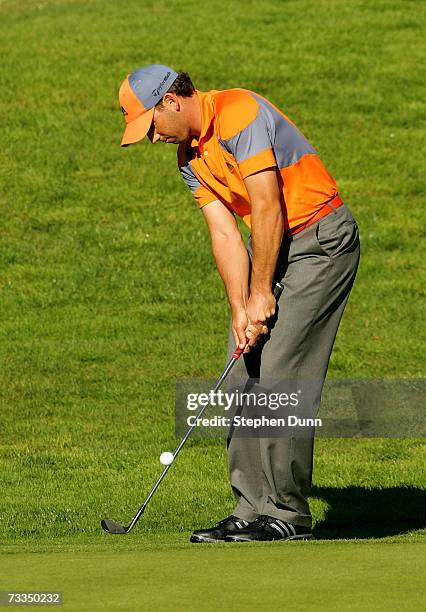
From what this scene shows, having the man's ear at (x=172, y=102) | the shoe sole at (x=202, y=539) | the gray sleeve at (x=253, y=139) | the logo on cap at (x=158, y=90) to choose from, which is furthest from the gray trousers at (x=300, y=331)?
the logo on cap at (x=158, y=90)

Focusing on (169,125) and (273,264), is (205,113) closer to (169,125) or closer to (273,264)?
(169,125)

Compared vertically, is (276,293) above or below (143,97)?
below

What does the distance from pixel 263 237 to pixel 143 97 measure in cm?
85

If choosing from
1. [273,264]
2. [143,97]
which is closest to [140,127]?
[143,97]

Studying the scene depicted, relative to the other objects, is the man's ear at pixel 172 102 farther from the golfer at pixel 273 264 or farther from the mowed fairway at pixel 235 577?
the mowed fairway at pixel 235 577

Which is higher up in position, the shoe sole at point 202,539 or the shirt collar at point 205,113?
the shirt collar at point 205,113

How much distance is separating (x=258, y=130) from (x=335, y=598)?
2.54 m

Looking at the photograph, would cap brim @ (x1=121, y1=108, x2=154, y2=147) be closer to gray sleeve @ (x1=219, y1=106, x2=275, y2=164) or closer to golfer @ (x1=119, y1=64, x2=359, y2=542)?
golfer @ (x1=119, y1=64, x2=359, y2=542)

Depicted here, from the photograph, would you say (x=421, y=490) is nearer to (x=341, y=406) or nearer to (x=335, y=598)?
(x=341, y=406)

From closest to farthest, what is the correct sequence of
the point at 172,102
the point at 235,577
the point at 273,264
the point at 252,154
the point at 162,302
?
the point at 235,577, the point at 252,154, the point at 273,264, the point at 172,102, the point at 162,302

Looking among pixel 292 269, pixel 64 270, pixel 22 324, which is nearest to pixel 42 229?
pixel 64 270

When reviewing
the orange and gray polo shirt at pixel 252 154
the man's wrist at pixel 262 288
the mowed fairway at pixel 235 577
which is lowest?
the mowed fairway at pixel 235 577

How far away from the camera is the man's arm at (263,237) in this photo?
5633mm

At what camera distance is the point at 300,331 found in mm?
5887
